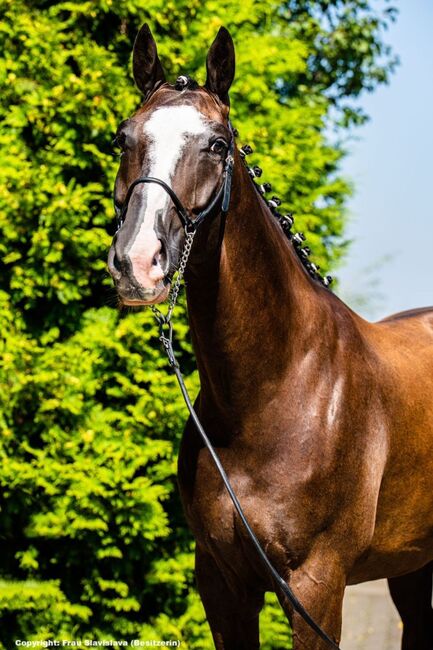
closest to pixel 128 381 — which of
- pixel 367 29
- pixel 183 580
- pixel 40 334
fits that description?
pixel 40 334

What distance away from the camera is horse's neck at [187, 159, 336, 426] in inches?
113

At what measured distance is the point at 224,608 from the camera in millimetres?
3199

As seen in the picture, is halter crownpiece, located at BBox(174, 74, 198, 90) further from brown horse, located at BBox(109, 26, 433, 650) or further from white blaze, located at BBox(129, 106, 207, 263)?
white blaze, located at BBox(129, 106, 207, 263)

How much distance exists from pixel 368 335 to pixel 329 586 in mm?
Answer: 1048

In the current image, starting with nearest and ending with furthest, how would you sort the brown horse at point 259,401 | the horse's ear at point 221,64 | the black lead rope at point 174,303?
the black lead rope at point 174,303, the brown horse at point 259,401, the horse's ear at point 221,64

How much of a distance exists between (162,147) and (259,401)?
0.92 meters

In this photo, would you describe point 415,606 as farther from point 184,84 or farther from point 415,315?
point 184,84

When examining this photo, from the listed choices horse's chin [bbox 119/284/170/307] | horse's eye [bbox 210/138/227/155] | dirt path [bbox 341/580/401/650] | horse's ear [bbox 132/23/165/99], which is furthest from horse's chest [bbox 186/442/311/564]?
dirt path [bbox 341/580/401/650]

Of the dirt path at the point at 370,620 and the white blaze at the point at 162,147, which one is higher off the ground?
the white blaze at the point at 162,147

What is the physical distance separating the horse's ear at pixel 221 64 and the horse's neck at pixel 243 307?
24cm

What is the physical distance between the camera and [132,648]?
487 cm

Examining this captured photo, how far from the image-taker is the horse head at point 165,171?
244cm

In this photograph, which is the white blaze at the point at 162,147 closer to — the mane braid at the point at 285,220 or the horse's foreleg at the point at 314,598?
the mane braid at the point at 285,220

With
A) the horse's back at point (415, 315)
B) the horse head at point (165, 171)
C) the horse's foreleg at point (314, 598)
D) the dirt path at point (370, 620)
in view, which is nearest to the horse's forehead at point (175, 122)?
the horse head at point (165, 171)
